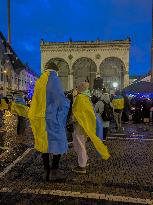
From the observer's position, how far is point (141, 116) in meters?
19.1

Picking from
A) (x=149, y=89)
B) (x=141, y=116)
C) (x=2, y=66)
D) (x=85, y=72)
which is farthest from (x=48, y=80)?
(x=85, y=72)

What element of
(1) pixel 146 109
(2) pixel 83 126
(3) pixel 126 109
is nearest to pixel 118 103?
(3) pixel 126 109

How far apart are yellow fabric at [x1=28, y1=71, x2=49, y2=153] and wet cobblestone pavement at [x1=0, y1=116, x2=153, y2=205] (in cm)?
67

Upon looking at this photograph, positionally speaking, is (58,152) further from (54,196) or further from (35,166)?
(35,166)

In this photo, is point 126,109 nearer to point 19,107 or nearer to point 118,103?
point 118,103

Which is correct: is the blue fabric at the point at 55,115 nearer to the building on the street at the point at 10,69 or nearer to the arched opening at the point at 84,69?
the building on the street at the point at 10,69

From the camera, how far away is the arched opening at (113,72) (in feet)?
175

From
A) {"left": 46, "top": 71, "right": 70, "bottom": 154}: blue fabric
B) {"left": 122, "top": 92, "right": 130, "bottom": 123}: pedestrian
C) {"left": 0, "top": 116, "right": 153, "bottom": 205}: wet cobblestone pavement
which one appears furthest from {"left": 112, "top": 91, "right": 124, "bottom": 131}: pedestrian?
{"left": 46, "top": 71, "right": 70, "bottom": 154}: blue fabric

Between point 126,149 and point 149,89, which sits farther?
point 149,89

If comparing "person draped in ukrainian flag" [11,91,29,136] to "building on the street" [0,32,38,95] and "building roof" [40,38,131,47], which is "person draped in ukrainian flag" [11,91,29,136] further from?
"building roof" [40,38,131,47]

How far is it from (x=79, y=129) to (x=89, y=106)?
0.46m

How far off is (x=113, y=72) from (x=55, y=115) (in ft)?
158

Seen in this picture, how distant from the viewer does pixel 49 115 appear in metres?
5.84

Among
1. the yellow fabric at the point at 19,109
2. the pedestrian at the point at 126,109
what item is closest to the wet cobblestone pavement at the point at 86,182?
the yellow fabric at the point at 19,109
